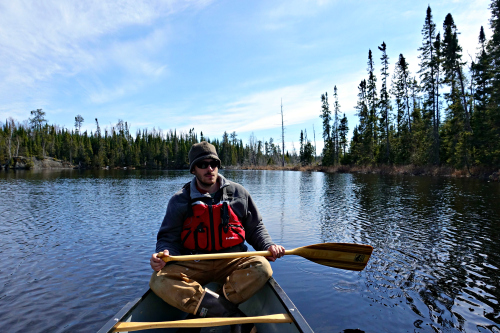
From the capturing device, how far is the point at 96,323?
4250 millimetres

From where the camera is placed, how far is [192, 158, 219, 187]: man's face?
11.8 feet

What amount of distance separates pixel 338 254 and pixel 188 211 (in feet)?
7.29

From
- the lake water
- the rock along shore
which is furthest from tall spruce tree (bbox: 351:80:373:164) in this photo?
the rock along shore

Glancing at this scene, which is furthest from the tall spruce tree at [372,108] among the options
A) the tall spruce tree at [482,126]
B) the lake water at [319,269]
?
the lake water at [319,269]

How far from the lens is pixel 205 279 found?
340cm

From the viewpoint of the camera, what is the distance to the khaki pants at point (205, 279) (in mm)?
2898

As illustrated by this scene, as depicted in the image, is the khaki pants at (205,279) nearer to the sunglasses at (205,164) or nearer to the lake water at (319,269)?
the sunglasses at (205,164)

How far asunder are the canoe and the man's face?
135 cm

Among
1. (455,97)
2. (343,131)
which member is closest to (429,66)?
(455,97)

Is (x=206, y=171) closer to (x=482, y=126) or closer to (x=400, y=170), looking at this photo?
(x=482, y=126)

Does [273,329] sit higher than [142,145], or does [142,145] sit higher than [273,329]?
[142,145]

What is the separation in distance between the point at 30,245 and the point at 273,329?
26.7 ft

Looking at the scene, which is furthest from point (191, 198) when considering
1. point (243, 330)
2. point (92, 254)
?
point (92, 254)

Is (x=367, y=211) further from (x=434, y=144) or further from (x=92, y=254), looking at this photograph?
(x=434, y=144)
